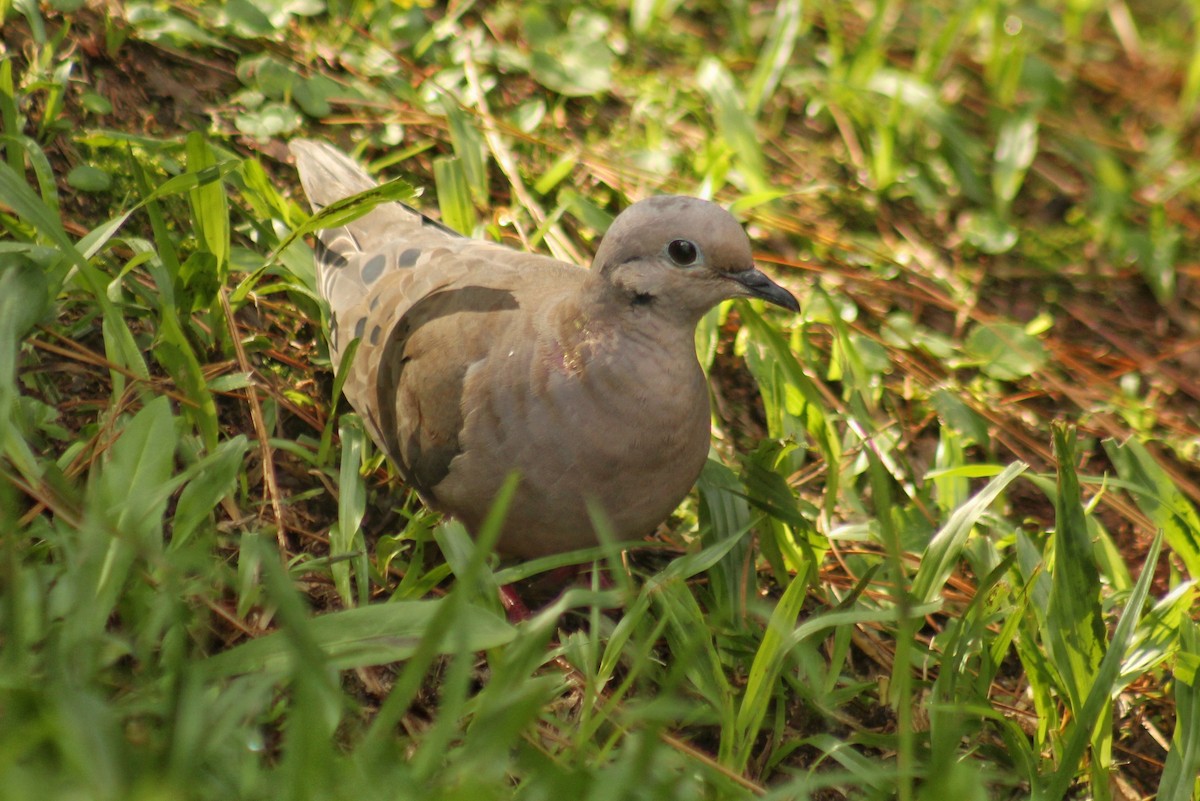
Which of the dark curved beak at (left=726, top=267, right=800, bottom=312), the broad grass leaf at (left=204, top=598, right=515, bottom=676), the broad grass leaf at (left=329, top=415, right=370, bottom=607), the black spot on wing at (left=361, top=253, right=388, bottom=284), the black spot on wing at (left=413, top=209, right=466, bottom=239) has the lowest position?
the broad grass leaf at (left=329, top=415, right=370, bottom=607)

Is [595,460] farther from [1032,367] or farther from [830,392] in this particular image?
[1032,367]

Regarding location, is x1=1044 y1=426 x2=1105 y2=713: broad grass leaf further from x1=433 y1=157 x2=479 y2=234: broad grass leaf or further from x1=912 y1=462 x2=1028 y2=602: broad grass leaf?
x1=433 y1=157 x2=479 y2=234: broad grass leaf

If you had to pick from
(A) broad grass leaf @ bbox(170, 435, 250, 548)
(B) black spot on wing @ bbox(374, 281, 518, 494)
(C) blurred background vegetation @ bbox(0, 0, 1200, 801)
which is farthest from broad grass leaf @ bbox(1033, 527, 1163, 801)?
(A) broad grass leaf @ bbox(170, 435, 250, 548)

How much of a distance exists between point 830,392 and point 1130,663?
4.14 ft

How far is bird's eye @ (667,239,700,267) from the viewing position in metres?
2.74

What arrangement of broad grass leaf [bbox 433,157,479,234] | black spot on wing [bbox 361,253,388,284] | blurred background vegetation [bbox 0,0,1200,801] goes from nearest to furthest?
1. blurred background vegetation [bbox 0,0,1200,801]
2. black spot on wing [bbox 361,253,388,284]
3. broad grass leaf [bbox 433,157,479,234]

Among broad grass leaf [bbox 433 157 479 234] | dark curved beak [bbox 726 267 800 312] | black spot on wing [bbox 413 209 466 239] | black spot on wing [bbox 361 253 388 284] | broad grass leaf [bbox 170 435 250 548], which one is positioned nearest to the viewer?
broad grass leaf [bbox 170 435 250 548]

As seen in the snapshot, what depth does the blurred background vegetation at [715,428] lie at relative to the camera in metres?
2.06

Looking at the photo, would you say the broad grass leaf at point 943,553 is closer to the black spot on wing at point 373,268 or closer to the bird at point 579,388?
the bird at point 579,388

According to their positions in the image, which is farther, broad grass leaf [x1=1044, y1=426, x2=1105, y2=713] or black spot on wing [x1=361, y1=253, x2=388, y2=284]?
black spot on wing [x1=361, y1=253, x2=388, y2=284]

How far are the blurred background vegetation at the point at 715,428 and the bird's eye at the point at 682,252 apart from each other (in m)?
0.52

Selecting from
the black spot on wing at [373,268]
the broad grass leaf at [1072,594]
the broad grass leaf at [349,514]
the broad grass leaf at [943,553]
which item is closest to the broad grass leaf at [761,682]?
the broad grass leaf at [943,553]

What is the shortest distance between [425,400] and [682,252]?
0.71m

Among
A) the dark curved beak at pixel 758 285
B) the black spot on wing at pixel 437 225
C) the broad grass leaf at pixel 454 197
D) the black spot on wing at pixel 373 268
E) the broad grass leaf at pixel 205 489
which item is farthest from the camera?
the broad grass leaf at pixel 454 197
